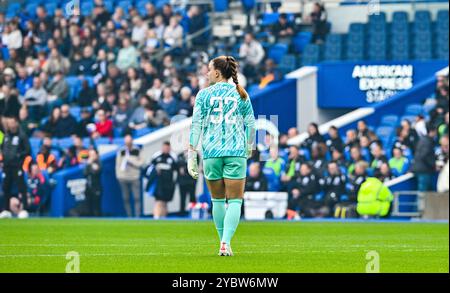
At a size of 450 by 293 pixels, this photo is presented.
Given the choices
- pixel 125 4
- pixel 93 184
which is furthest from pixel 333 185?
pixel 125 4

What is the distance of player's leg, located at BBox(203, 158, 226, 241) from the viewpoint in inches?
550

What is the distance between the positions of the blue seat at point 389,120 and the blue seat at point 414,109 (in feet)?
1.00

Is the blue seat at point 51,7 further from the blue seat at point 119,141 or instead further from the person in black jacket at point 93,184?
the person in black jacket at point 93,184

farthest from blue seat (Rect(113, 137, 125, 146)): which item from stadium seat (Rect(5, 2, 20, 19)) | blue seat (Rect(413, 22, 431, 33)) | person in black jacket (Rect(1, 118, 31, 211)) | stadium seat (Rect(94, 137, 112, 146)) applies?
stadium seat (Rect(5, 2, 20, 19))

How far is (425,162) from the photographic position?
27.4 meters

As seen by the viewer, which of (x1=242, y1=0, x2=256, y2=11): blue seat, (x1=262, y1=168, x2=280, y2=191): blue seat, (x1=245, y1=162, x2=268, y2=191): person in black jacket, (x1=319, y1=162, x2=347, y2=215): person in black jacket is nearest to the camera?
(x1=319, y1=162, x2=347, y2=215): person in black jacket

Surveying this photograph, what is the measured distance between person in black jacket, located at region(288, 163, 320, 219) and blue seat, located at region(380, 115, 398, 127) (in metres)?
3.86

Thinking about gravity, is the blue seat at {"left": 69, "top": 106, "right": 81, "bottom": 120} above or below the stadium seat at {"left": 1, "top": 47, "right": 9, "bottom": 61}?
below

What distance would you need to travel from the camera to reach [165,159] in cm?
2889

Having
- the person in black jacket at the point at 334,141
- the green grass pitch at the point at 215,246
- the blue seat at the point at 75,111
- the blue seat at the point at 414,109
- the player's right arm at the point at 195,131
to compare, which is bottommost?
the green grass pitch at the point at 215,246

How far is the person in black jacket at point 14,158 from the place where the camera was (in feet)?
94.8

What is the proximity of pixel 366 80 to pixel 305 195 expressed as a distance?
6.20 m

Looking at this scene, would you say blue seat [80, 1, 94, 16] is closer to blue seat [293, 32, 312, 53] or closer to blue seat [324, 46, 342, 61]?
blue seat [293, 32, 312, 53]

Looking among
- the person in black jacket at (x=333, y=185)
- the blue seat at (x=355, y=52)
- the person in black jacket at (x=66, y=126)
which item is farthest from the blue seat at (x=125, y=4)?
the person in black jacket at (x=333, y=185)
